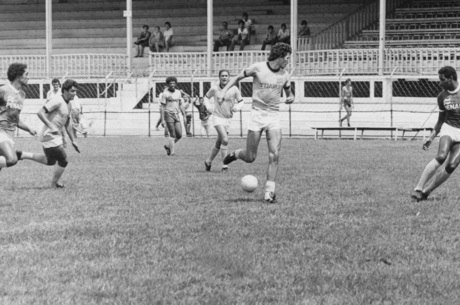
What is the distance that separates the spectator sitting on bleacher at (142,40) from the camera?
3919 cm

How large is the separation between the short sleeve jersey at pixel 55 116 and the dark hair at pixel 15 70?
49.4 inches

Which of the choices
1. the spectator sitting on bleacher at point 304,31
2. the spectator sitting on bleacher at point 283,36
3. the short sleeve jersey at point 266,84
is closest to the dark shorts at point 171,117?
the short sleeve jersey at point 266,84

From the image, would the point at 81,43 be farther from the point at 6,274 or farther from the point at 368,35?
the point at 6,274

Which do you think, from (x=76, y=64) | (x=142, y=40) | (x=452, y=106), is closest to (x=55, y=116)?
(x=452, y=106)

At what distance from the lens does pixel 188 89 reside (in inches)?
1463

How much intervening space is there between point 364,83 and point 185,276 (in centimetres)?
2769

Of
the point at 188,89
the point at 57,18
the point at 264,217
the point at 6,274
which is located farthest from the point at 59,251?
the point at 57,18

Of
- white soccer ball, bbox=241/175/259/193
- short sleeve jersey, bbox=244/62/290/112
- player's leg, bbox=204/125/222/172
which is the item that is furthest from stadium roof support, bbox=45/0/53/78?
white soccer ball, bbox=241/175/259/193

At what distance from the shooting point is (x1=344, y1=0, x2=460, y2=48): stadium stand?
34906 millimetres

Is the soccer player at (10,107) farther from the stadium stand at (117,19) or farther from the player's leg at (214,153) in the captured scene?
the stadium stand at (117,19)

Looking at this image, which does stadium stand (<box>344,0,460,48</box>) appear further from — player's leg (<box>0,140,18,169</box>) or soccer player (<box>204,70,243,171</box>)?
player's leg (<box>0,140,18,169</box>)

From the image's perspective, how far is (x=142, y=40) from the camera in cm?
3919

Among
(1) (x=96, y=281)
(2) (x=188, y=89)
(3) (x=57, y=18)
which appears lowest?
(1) (x=96, y=281)

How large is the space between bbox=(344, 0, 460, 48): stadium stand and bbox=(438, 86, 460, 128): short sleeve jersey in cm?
2237
